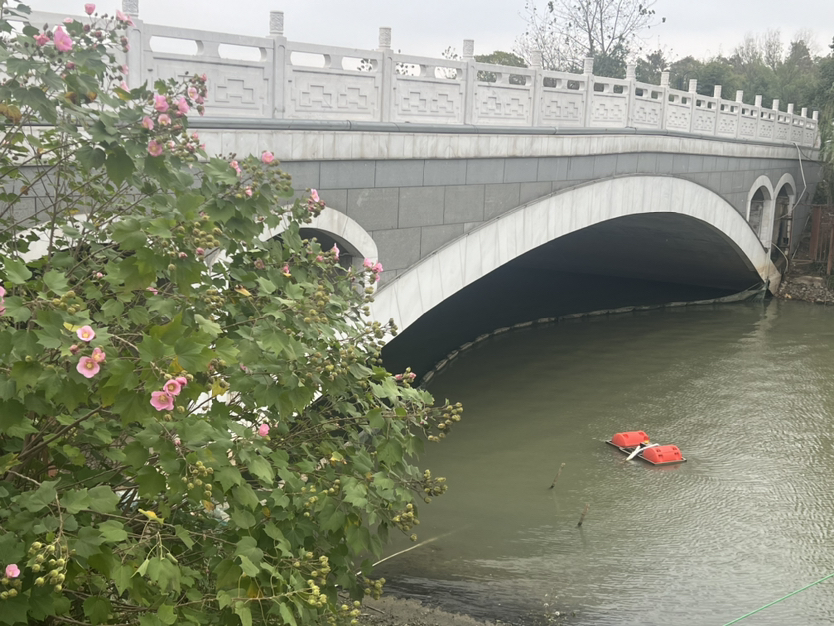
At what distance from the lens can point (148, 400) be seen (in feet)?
7.68

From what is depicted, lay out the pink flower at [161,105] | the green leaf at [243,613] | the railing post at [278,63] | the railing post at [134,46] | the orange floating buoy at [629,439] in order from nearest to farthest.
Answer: the green leaf at [243,613] < the pink flower at [161,105] < the railing post at [134,46] < the railing post at [278,63] < the orange floating buoy at [629,439]

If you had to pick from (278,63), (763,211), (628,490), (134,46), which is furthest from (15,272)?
(763,211)

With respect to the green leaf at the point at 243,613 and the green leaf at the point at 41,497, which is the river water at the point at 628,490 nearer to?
the green leaf at the point at 243,613

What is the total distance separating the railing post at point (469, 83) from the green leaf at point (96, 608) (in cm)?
646

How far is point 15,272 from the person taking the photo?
2568mm

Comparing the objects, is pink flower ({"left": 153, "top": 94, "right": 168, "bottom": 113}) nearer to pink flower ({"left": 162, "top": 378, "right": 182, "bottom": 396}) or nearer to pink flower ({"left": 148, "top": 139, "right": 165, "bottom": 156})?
pink flower ({"left": 148, "top": 139, "right": 165, "bottom": 156})

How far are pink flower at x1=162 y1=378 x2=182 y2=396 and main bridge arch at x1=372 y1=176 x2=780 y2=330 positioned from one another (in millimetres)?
5113

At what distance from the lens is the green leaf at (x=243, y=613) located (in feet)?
8.07

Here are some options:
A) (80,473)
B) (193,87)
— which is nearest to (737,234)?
(193,87)

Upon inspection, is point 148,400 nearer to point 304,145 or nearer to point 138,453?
point 138,453

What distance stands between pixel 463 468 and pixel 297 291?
17.1ft

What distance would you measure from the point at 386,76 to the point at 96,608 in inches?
218

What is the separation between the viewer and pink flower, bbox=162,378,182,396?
7.37 feet

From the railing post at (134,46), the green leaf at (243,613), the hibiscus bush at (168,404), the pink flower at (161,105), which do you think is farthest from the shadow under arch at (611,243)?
the green leaf at (243,613)
